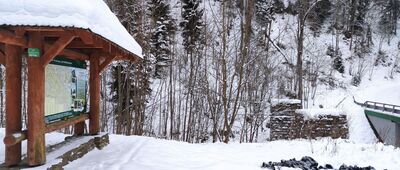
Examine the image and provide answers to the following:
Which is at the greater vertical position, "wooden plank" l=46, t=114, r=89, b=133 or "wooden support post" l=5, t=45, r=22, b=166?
"wooden support post" l=5, t=45, r=22, b=166

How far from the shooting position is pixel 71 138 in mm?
8227

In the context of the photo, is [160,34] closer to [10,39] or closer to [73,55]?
[73,55]

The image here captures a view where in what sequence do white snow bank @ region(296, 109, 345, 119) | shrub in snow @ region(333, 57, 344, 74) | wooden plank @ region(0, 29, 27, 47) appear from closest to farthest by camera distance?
wooden plank @ region(0, 29, 27, 47)
white snow bank @ region(296, 109, 345, 119)
shrub in snow @ region(333, 57, 344, 74)

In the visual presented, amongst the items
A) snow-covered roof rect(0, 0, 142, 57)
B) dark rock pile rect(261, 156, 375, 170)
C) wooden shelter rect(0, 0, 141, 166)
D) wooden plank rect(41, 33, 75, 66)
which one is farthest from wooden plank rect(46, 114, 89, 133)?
dark rock pile rect(261, 156, 375, 170)

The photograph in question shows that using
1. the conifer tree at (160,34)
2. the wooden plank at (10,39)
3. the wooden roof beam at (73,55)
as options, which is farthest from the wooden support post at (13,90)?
the conifer tree at (160,34)

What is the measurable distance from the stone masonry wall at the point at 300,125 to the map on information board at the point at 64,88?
10.9 meters

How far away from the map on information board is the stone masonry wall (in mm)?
10858

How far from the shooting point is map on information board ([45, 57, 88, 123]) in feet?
20.9

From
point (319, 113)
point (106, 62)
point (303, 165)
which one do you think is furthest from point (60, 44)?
point (319, 113)

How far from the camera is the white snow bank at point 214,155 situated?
275 inches

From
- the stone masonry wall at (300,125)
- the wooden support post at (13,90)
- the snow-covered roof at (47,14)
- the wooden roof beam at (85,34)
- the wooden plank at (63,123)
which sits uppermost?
the snow-covered roof at (47,14)

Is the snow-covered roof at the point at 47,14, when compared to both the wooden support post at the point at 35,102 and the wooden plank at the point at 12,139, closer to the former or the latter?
the wooden support post at the point at 35,102

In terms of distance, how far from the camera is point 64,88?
695 cm

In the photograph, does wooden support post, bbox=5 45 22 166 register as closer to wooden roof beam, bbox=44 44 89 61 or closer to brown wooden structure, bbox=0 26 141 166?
brown wooden structure, bbox=0 26 141 166
